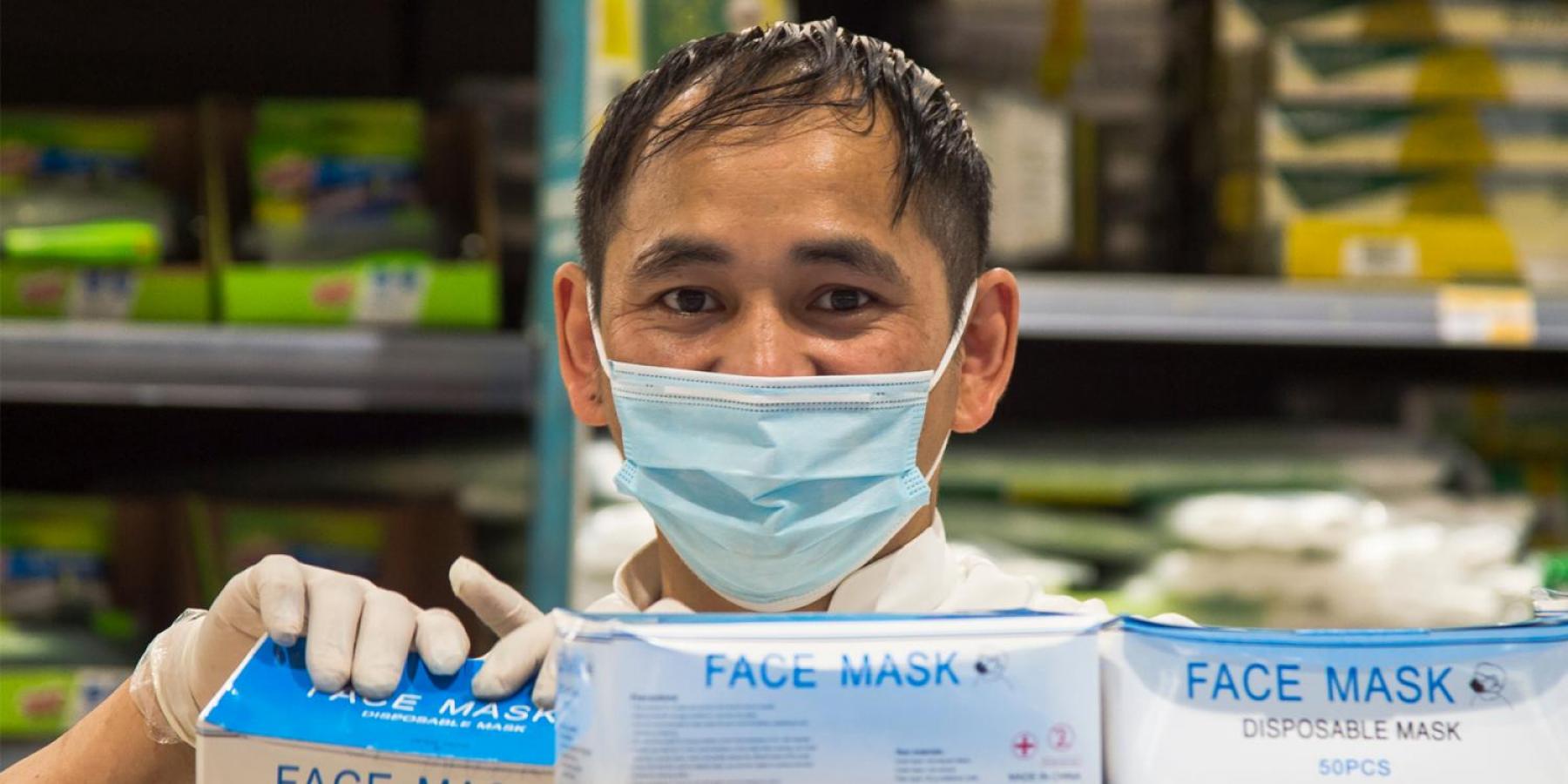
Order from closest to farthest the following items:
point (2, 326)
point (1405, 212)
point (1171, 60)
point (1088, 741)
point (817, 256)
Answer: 1. point (1088, 741)
2. point (817, 256)
3. point (2, 326)
4. point (1405, 212)
5. point (1171, 60)

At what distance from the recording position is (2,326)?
5.80ft

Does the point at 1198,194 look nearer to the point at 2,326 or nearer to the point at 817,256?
the point at 817,256

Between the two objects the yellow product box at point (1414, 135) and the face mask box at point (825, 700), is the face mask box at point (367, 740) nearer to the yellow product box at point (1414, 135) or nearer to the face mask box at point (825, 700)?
the face mask box at point (825, 700)

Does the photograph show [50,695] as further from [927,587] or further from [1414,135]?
[1414,135]

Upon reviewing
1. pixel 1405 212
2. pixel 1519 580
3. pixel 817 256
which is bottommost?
pixel 1519 580

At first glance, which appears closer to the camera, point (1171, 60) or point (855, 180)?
point (855, 180)

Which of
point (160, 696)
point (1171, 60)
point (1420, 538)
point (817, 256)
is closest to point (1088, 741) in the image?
point (817, 256)

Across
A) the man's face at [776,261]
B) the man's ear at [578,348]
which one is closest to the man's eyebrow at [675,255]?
the man's face at [776,261]

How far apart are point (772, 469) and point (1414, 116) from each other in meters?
1.35

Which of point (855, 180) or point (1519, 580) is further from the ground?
point (855, 180)

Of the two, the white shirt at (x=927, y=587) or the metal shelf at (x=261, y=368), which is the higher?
the metal shelf at (x=261, y=368)

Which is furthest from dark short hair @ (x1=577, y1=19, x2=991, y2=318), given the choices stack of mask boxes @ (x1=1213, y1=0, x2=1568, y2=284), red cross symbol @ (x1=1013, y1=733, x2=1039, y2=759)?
stack of mask boxes @ (x1=1213, y1=0, x2=1568, y2=284)

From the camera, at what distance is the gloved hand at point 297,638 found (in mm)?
785

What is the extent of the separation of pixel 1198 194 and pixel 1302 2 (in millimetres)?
310
